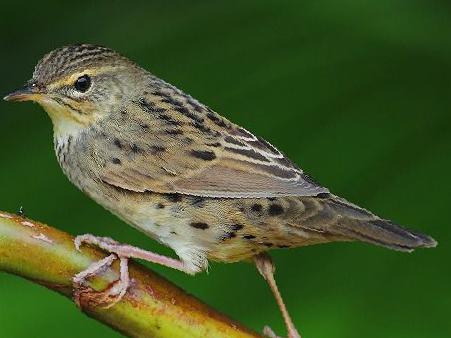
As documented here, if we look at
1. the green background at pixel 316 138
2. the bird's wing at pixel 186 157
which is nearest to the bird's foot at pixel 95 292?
the bird's wing at pixel 186 157

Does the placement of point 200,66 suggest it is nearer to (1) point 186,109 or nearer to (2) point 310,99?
(2) point 310,99

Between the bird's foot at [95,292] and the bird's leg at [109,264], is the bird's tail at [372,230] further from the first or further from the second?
the bird's foot at [95,292]

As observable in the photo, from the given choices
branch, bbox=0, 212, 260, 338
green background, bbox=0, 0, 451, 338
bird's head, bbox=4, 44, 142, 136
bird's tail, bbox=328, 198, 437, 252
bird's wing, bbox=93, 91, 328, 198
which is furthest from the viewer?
green background, bbox=0, 0, 451, 338

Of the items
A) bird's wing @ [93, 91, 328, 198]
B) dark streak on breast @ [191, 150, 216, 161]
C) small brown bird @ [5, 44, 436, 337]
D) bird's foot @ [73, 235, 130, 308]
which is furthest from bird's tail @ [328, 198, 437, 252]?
bird's foot @ [73, 235, 130, 308]

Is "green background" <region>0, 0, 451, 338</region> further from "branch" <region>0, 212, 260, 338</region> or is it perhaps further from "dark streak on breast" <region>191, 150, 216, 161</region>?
"branch" <region>0, 212, 260, 338</region>

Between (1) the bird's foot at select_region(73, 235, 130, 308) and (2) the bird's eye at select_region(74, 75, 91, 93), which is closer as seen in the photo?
(1) the bird's foot at select_region(73, 235, 130, 308)

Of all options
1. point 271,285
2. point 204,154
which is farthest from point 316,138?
point 271,285
